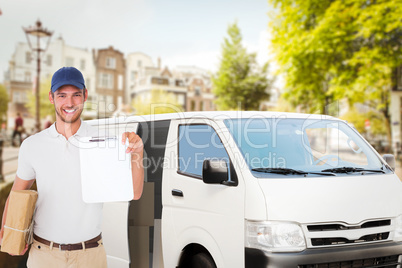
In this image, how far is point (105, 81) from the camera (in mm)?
68500

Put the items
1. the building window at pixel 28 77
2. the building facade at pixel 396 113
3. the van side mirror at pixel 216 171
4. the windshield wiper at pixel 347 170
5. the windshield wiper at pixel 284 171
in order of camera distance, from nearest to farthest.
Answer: the van side mirror at pixel 216 171 < the windshield wiper at pixel 284 171 < the windshield wiper at pixel 347 170 < the building facade at pixel 396 113 < the building window at pixel 28 77

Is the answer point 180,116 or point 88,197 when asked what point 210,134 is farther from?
point 88,197

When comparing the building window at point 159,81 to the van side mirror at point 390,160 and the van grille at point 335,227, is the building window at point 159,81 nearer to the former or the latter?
the van side mirror at point 390,160

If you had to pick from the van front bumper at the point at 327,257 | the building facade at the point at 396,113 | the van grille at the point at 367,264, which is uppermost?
the building facade at the point at 396,113

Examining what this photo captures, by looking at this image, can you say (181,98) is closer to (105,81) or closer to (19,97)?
(105,81)

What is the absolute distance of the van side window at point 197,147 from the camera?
4.39 m

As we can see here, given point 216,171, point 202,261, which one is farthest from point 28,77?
point 216,171

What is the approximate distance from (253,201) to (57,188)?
5.23 ft

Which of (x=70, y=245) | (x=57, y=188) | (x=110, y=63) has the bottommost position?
(x=70, y=245)

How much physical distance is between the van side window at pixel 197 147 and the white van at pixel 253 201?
1 centimetres

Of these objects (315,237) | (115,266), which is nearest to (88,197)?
(315,237)

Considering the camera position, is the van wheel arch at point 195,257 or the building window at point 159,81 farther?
the building window at point 159,81

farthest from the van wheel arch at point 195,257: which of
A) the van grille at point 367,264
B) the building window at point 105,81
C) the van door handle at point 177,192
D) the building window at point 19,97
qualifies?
the building window at point 19,97

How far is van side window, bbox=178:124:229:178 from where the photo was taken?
4.39 meters
